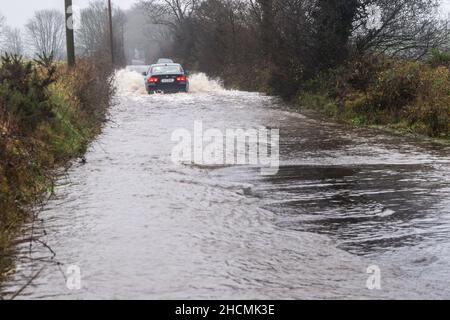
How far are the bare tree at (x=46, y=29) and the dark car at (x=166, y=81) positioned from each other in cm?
9920

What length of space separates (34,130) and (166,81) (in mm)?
16601

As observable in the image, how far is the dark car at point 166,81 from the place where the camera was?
27.2m

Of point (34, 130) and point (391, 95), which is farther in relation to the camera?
point (391, 95)

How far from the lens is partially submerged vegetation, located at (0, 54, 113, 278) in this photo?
7719 mm

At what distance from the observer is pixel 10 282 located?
559 centimetres

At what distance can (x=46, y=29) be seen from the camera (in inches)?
5197

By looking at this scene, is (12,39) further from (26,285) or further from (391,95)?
(26,285)

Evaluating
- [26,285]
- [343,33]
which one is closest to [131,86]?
[343,33]

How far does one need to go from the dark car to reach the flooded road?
48.5 ft

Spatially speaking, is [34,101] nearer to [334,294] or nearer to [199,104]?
[334,294]

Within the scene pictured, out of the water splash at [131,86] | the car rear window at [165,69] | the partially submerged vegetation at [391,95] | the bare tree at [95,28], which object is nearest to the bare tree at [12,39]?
the bare tree at [95,28]

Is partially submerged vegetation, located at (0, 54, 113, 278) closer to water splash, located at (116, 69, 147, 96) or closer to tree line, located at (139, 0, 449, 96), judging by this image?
tree line, located at (139, 0, 449, 96)
